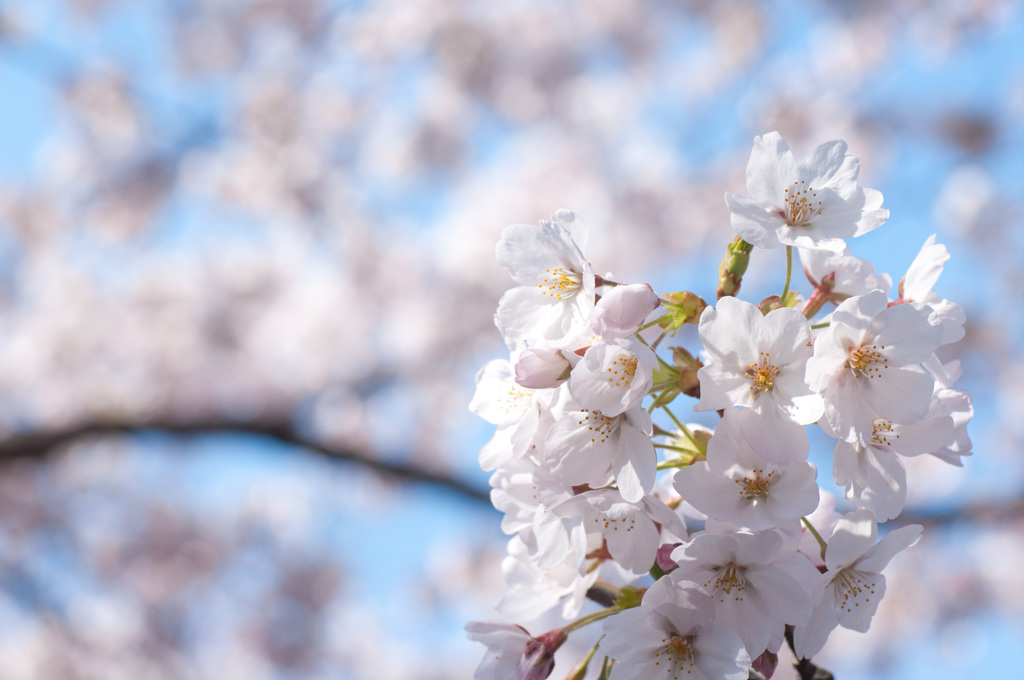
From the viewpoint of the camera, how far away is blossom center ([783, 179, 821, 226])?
1036mm

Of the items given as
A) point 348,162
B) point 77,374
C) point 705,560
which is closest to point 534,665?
point 705,560

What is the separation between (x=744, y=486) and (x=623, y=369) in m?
0.20

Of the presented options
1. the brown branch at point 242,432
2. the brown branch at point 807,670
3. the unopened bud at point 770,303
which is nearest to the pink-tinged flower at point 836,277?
the unopened bud at point 770,303

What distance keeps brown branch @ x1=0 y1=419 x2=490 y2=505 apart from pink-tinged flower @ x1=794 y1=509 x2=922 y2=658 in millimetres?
3170

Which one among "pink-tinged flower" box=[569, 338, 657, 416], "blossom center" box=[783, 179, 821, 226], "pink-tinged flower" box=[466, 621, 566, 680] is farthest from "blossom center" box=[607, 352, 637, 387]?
"pink-tinged flower" box=[466, 621, 566, 680]

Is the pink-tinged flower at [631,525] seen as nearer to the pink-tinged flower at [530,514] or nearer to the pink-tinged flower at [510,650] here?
the pink-tinged flower at [530,514]

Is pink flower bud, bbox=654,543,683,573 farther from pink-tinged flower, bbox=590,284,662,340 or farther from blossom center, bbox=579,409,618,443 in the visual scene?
pink-tinged flower, bbox=590,284,662,340

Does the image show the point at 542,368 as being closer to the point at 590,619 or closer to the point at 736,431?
the point at 736,431

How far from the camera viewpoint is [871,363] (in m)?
0.89

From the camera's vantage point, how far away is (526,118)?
414 inches

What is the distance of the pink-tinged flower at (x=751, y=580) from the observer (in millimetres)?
886

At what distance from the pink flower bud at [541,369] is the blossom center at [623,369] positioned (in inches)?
2.8

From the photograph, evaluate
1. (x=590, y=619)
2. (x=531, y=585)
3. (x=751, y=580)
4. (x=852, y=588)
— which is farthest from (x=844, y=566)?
(x=531, y=585)

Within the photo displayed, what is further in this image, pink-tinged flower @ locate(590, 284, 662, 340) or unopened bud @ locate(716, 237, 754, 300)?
unopened bud @ locate(716, 237, 754, 300)
